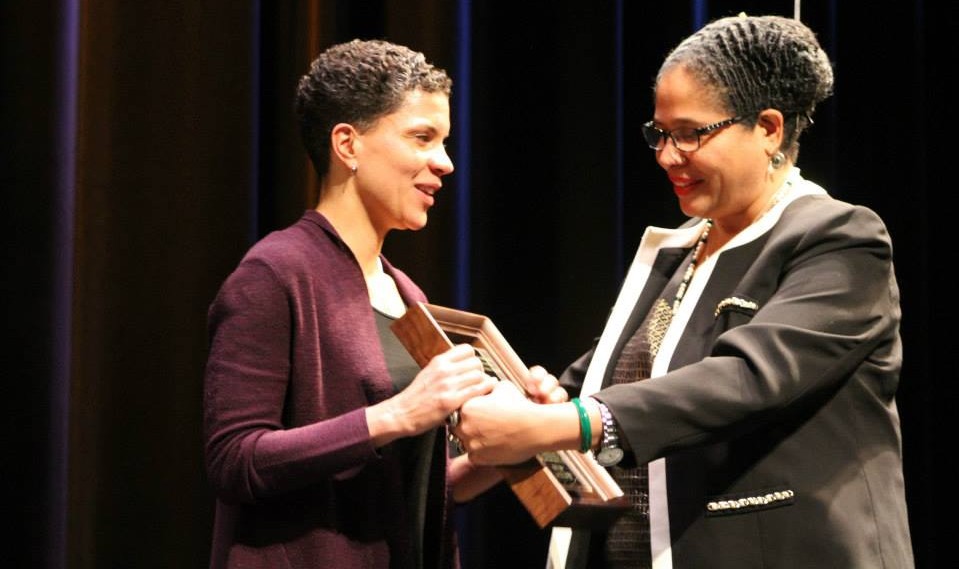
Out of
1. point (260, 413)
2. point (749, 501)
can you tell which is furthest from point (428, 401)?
point (749, 501)

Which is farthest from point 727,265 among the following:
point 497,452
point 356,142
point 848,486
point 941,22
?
point 941,22

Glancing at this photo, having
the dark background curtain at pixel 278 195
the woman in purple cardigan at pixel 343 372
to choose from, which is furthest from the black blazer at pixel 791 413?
the dark background curtain at pixel 278 195

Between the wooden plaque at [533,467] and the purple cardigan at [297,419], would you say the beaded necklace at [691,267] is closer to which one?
the wooden plaque at [533,467]

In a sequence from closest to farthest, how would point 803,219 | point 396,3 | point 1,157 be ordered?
point 803,219
point 1,157
point 396,3

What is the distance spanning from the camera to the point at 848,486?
1.62 m

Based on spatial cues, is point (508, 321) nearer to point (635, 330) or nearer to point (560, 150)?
point (560, 150)

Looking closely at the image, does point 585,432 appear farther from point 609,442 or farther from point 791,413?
point 791,413

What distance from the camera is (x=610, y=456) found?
1.56 m

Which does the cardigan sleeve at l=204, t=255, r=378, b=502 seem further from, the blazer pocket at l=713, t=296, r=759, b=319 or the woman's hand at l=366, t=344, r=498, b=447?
the blazer pocket at l=713, t=296, r=759, b=319

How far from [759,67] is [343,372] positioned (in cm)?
75

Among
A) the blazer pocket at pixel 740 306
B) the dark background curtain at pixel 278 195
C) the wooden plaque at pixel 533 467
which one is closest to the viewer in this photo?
the wooden plaque at pixel 533 467

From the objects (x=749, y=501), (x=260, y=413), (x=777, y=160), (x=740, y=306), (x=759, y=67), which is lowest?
(x=749, y=501)

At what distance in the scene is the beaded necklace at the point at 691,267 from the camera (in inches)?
72.8

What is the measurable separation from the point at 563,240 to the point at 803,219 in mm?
1093
